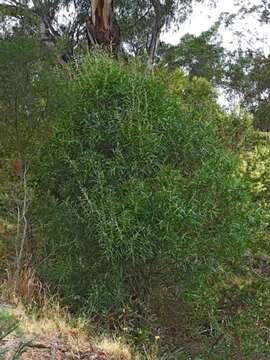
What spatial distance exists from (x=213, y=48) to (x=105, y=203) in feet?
64.1

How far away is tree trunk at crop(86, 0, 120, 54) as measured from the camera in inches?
546

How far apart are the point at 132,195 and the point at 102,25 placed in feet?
26.6

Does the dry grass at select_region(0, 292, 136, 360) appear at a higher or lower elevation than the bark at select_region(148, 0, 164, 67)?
lower

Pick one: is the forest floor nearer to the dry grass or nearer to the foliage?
the dry grass

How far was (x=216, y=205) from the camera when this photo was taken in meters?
7.27

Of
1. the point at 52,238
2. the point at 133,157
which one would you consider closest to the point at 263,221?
the point at 133,157

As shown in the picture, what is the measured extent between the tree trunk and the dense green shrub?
6391 millimetres

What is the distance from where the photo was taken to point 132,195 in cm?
684

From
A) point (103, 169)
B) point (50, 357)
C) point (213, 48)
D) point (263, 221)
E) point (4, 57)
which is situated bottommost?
point (50, 357)

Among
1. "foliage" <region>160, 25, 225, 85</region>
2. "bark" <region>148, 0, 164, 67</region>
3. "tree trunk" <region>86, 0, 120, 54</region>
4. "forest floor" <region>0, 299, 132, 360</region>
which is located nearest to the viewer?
"forest floor" <region>0, 299, 132, 360</region>

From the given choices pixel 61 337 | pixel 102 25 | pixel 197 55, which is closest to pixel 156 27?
pixel 102 25

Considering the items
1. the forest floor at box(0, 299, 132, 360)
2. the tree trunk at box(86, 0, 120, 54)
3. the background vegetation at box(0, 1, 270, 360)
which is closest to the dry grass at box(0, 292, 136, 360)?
the forest floor at box(0, 299, 132, 360)

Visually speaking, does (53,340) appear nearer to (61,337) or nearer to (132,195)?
(61,337)

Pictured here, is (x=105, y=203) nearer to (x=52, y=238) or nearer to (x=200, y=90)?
(x=52, y=238)
